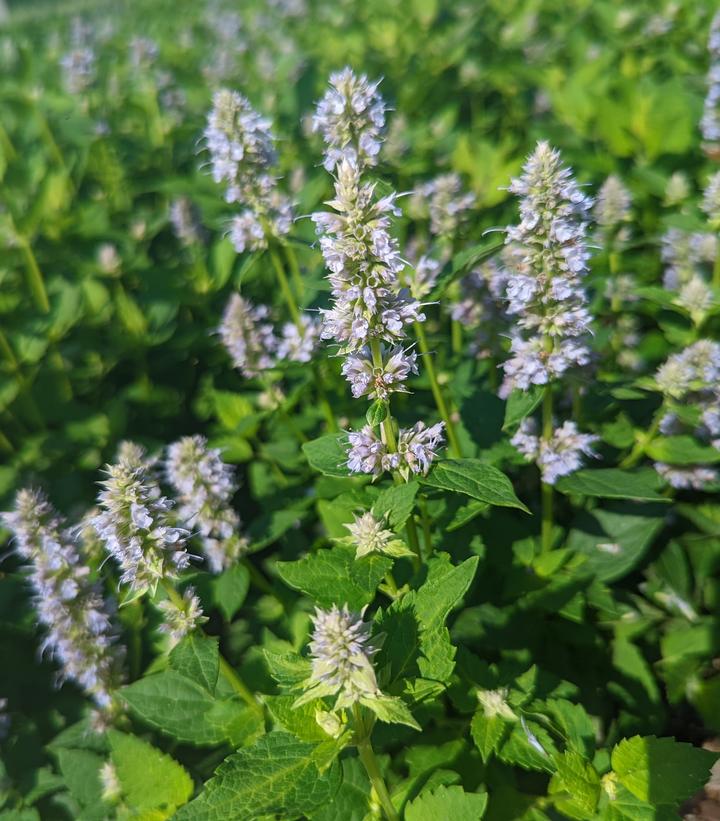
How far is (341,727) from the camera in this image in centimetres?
262

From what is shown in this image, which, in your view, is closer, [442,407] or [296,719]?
[296,719]

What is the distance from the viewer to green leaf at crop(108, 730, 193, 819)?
323 centimetres

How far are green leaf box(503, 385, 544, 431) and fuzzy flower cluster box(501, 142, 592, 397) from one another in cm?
4

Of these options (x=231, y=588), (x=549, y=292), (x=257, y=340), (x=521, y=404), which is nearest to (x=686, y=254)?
(x=549, y=292)

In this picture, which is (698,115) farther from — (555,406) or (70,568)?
(70,568)

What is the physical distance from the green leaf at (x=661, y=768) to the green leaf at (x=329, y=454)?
162 centimetres

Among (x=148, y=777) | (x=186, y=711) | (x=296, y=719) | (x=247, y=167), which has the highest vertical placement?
(x=247, y=167)

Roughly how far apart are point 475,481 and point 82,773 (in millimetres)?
2612

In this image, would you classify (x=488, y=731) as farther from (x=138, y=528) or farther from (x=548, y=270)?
(x=548, y=270)

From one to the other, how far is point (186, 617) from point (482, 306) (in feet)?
7.32

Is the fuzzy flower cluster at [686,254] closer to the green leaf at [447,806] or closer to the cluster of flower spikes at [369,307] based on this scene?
the cluster of flower spikes at [369,307]

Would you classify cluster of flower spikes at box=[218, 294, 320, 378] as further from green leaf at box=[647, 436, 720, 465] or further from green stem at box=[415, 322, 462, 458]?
green leaf at box=[647, 436, 720, 465]

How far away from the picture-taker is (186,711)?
338 centimetres

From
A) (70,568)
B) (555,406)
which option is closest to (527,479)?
(555,406)
